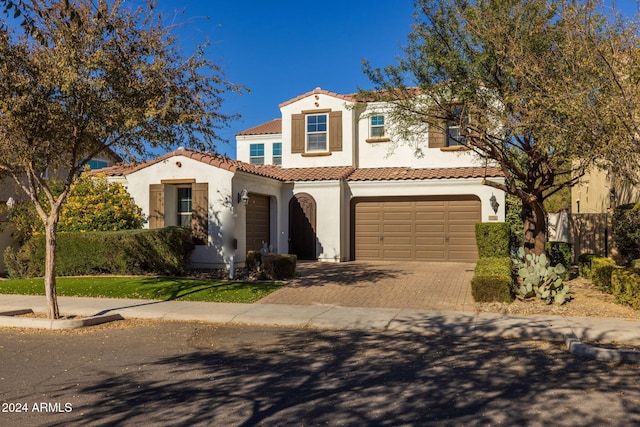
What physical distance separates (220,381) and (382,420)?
6.97ft

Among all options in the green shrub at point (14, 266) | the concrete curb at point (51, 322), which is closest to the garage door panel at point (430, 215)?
the concrete curb at point (51, 322)

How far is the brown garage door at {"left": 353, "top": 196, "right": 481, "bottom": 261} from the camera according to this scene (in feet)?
62.2

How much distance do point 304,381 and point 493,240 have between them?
10.2 meters

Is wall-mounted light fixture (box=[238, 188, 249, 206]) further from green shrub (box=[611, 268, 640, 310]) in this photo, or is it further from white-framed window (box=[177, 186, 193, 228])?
green shrub (box=[611, 268, 640, 310])

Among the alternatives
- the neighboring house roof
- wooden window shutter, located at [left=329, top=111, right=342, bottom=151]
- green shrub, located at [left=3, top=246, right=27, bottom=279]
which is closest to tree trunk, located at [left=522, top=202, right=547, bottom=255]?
the neighboring house roof

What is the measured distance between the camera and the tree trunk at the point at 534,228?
13156mm

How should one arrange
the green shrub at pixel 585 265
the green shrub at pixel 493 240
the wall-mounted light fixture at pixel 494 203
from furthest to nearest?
1. the wall-mounted light fixture at pixel 494 203
2. the green shrub at pixel 493 240
3. the green shrub at pixel 585 265

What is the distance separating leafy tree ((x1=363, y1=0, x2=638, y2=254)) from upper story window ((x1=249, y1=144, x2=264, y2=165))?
1631 centimetres

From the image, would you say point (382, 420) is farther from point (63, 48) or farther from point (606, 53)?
point (63, 48)

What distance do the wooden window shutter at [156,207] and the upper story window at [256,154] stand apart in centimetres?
1155

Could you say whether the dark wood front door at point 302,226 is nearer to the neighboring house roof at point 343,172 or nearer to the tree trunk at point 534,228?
the neighboring house roof at point 343,172

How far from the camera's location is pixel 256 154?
29078 millimetres

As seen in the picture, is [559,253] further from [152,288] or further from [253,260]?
[152,288]

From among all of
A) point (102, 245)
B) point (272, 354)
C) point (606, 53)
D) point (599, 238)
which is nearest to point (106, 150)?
point (102, 245)
